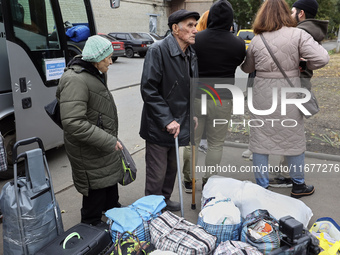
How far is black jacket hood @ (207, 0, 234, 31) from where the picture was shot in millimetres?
3078

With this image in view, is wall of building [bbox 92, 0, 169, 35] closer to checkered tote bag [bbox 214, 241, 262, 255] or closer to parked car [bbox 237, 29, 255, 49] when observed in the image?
parked car [bbox 237, 29, 255, 49]

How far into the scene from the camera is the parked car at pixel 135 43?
20.7 meters

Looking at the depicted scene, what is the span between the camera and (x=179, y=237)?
2375 millimetres

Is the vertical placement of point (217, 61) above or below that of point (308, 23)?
below

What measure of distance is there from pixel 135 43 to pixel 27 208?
19.6 metres

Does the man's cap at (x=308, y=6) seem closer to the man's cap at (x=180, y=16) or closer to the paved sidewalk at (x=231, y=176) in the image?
the man's cap at (x=180, y=16)

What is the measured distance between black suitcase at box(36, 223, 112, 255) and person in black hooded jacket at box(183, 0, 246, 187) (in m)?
1.50

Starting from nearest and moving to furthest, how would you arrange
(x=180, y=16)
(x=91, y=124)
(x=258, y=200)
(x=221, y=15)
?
1. (x=91, y=124)
2. (x=180, y=16)
3. (x=258, y=200)
4. (x=221, y=15)

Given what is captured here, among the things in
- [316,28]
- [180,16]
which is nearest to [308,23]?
[316,28]

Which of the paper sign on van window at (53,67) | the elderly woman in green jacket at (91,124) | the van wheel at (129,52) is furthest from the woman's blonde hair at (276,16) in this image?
the van wheel at (129,52)

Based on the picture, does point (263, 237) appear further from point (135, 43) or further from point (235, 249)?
point (135, 43)

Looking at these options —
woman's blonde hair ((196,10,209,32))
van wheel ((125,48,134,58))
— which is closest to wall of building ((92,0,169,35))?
van wheel ((125,48,134,58))

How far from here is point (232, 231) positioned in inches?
101

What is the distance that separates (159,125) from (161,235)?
3.05 ft
